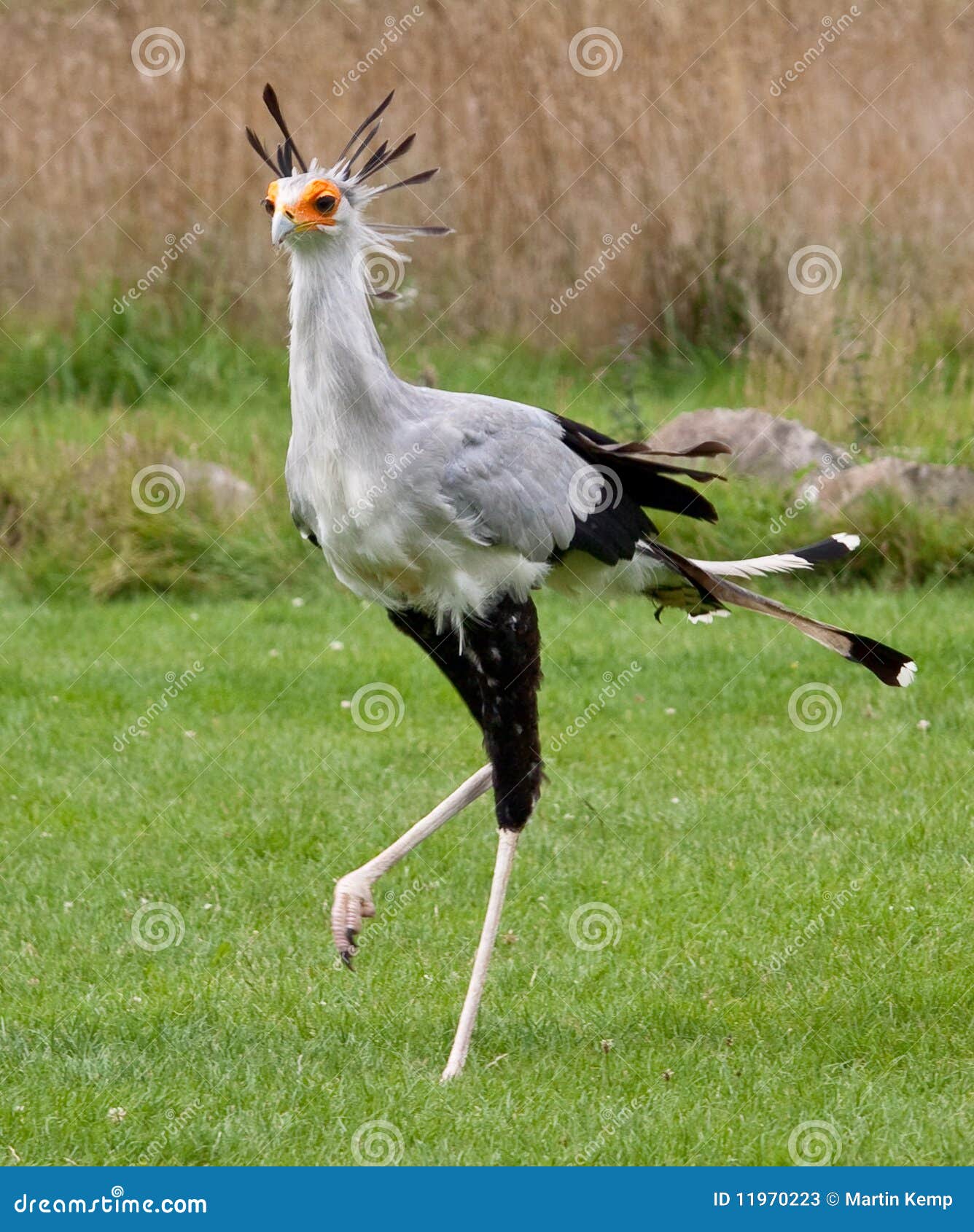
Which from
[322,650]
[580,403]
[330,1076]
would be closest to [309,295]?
[330,1076]

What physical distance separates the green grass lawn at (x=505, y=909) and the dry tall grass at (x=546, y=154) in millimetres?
4252

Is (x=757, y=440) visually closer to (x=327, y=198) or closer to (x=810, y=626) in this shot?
(x=810, y=626)

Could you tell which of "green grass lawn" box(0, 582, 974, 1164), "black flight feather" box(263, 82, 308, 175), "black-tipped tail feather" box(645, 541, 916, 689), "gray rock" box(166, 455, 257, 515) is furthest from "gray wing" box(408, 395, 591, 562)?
"gray rock" box(166, 455, 257, 515)

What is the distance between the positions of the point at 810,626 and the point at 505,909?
157 cm

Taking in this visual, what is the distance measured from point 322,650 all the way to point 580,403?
11.5 ft

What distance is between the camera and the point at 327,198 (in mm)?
4574

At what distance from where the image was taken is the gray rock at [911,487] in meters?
9.62

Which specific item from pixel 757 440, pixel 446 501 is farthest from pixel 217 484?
pixel 446 501

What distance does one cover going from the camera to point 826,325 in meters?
11.4

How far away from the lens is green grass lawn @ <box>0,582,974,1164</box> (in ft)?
14.4

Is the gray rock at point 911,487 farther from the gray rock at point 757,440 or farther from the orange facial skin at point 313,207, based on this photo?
the orange facial skin at point 313,207

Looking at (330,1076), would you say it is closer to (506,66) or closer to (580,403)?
(580,403)

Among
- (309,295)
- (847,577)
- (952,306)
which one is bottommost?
(847,577)

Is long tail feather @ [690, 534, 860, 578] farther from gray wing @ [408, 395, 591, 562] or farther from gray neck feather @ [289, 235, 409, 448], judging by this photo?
gray neck feather @ [289, 235, 409, 448]
